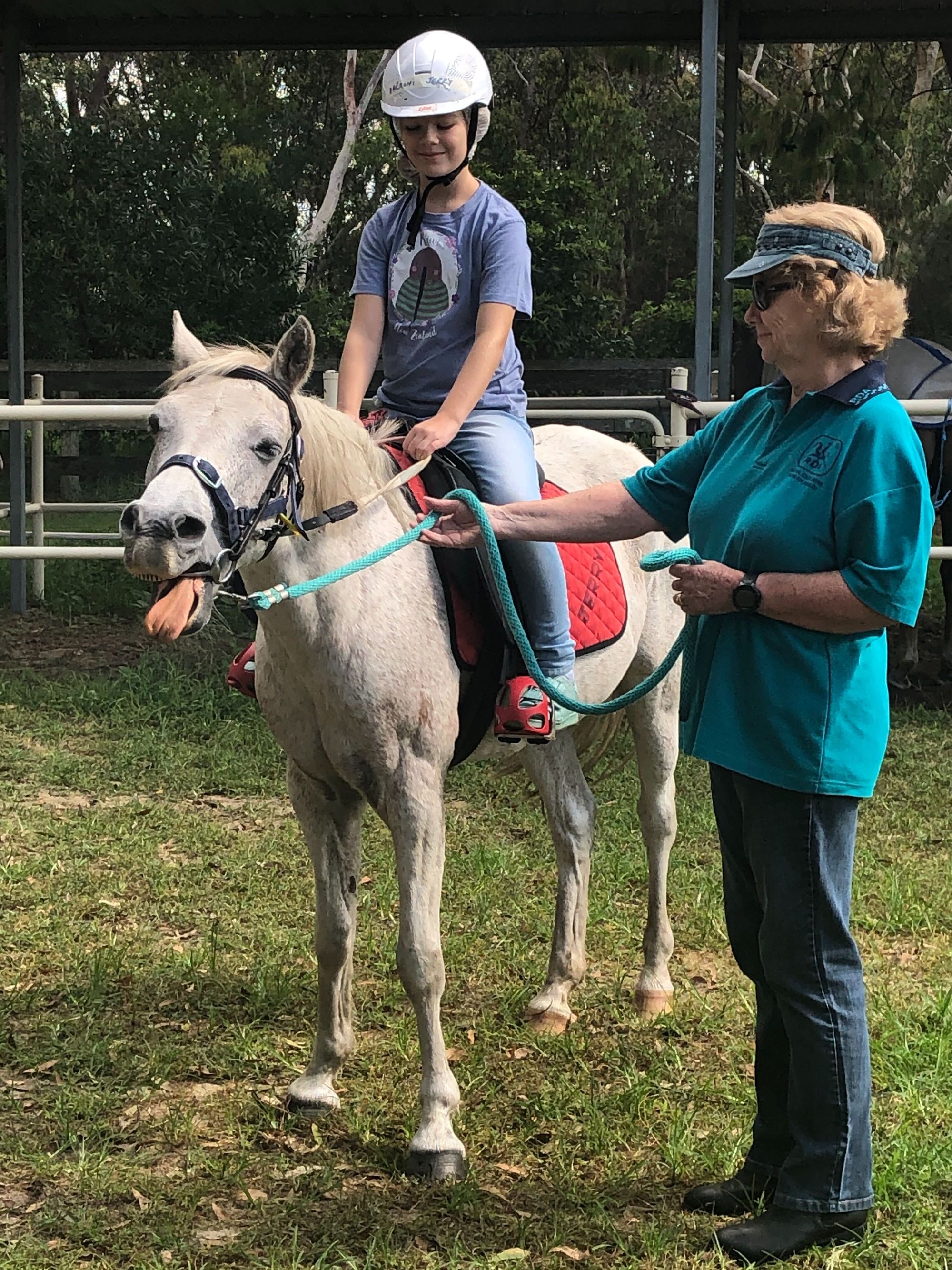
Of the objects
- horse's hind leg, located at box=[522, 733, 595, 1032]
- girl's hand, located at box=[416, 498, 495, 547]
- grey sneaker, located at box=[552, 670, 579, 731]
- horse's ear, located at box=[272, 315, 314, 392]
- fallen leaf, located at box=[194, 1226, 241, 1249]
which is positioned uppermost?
horse's ear, located at box=[272, 315, 314, 392]

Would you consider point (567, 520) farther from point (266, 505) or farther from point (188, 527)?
point (188, 527)

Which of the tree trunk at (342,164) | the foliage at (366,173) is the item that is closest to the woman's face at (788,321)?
the foliage at (366,173)

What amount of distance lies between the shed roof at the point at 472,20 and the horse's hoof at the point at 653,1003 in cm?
605

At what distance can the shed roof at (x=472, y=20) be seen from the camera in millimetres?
7773

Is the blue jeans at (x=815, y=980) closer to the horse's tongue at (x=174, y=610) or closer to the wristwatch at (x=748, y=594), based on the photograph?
the wristwatch at (x=748, y=594)

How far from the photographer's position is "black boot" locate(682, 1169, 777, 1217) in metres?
2.73

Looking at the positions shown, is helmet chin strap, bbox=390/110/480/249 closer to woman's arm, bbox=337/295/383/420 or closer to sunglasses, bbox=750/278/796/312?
woman's arm, bbox=337/295/383/420

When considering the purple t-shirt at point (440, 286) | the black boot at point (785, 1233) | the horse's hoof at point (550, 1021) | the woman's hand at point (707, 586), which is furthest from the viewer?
the horse's hoof at point (550, 1021)

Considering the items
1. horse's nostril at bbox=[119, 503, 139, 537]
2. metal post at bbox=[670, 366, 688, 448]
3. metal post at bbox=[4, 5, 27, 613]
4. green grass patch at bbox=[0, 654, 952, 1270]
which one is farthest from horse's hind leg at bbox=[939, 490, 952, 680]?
horse's nostril at bbox=[119, 503, 139, 537]

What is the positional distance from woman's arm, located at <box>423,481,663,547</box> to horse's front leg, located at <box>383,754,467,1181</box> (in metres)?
0.50

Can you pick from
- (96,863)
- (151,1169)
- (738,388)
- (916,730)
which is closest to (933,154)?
(738,388)

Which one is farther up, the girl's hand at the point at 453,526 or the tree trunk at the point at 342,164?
the tree trunk at the point at 342,164

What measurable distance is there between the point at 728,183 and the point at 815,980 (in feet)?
22.4

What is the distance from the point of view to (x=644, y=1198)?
284 centimetres
